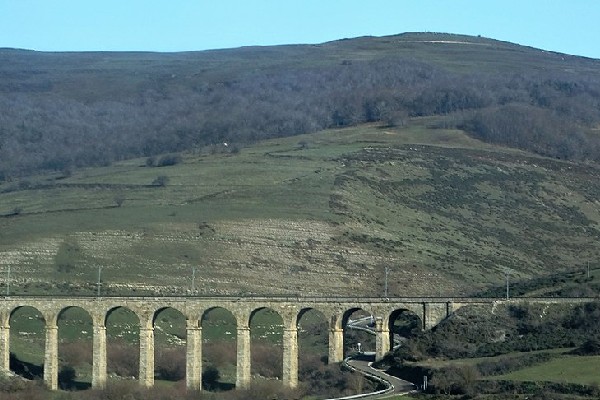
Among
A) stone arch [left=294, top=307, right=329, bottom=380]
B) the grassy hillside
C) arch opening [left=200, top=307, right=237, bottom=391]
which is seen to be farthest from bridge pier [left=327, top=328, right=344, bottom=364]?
the grassy hillside

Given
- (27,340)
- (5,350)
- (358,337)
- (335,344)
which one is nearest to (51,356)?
(5,350)

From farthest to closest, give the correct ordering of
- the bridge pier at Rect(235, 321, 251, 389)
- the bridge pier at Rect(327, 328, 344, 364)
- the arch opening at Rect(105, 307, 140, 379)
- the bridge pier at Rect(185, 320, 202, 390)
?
the arch opening at Rect(105, 307, 140, 379) → the bridge pier at Rect(327, 328, 344, 364) → the bridge pier at Rect(185, 320, 202, 390) → the bridge pier at Rect(235, 321, 251, 389)

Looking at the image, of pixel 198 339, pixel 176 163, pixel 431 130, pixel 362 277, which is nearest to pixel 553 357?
pixel 198 339

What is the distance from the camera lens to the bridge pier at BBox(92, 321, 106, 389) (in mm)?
93394

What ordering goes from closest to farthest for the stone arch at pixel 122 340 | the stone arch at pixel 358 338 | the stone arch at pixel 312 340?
1. the stone arch at pixel 312 340
2. the stone arch at pixel 122 340
3. the stone arch at pixel 358 338

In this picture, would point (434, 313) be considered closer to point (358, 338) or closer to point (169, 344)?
point (358, 338)

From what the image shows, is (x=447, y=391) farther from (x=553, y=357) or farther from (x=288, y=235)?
(x=288, y=235)

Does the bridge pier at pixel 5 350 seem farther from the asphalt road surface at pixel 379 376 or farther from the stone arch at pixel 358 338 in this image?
the stone arch at pixel 358 338

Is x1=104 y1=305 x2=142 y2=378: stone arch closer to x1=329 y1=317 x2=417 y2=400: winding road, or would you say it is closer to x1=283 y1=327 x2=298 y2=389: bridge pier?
x1=283 y1=327 x2=298 y2=389: bridge pier

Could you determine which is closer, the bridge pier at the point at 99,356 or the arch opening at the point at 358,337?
the bridge pier at the point at 99,356

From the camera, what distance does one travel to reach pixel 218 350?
4035 inches

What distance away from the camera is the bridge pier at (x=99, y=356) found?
93.4 meters

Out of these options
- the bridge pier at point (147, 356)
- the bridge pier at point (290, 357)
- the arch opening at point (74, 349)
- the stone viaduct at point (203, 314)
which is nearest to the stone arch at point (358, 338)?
the stone viaduct at point (203, 314)

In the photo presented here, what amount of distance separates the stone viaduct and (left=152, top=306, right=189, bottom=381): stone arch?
1.07 metres
